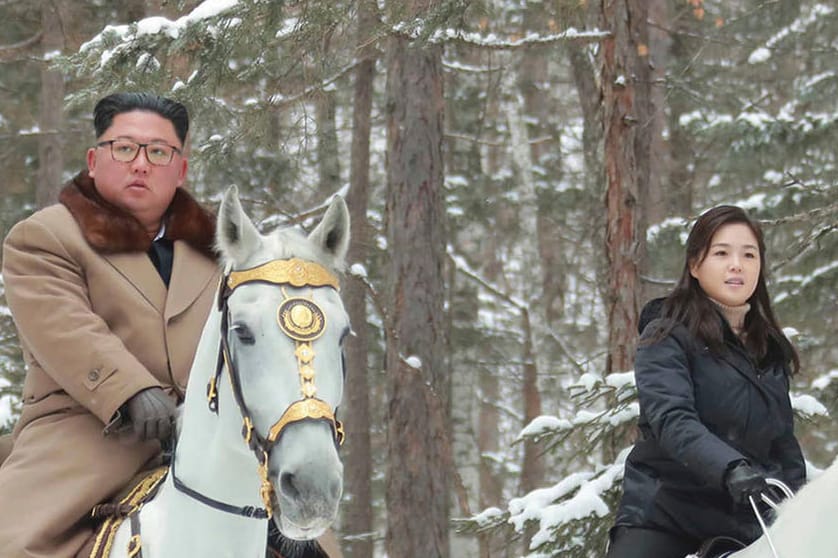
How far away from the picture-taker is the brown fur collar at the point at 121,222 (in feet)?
13.9

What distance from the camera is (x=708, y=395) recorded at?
4.61 meters

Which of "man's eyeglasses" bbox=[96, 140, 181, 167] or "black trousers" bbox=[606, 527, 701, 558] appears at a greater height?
"man's eyeglasses" bbox=[96, 140, 181, 167]

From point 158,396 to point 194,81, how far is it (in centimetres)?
346

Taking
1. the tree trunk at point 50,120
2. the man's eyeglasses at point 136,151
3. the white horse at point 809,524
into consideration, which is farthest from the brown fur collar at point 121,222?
the tree trunk at point 50,120

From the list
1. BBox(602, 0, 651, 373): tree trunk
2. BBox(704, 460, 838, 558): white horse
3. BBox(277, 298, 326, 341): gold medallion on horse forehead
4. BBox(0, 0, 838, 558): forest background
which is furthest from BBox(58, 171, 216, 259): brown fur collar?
BBox(602, 0, 651, 373): tree trunk

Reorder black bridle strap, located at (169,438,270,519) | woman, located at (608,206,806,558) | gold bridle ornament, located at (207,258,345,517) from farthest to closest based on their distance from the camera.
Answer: woman, located at (608,206,806,558)
black bridle strap, located at (169,438,270,519)
gold bridle ornament, located at (207,258,345,517)

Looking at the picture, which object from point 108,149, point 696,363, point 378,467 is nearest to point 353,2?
point 108,149

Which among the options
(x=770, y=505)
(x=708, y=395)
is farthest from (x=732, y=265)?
(x=770, y=505)

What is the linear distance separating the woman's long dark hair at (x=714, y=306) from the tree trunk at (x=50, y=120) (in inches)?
390

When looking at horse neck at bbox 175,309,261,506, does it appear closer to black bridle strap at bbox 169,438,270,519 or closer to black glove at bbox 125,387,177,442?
black bridle strap at bbox 169,438,270,519

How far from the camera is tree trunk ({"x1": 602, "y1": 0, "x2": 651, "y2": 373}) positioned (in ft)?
26.9

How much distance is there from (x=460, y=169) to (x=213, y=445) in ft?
A: 50.1

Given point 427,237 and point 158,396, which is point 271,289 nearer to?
Answer: point 158,396

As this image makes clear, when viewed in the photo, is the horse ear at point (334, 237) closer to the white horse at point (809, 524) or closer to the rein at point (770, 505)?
the rein at point (770, 505)
